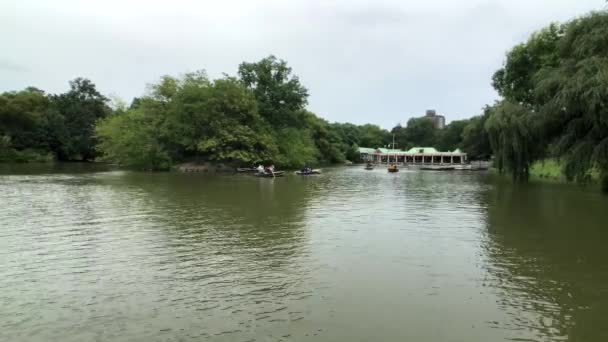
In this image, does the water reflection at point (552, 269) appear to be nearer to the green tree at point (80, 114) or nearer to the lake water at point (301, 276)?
the lake water at point (301, 276)

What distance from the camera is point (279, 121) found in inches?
2354

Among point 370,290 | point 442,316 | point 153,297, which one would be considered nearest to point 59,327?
point 153,297

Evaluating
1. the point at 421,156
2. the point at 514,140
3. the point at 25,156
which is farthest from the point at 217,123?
the point at 421,156

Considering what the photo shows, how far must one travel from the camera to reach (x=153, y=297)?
750cm

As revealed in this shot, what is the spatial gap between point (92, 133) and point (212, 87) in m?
36.3

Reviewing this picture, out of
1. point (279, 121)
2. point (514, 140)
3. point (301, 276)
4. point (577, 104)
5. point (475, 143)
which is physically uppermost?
point (279, 121)

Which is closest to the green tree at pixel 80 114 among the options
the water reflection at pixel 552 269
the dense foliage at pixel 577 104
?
the dense foliage at pixel 577 104

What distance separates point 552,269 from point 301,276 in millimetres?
5383

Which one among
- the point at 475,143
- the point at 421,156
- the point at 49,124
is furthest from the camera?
the point at 421,156

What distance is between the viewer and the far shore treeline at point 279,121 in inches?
778

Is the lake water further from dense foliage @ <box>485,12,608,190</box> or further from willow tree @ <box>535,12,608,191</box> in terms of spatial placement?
dense foliage @ <box>485,12,608,190</box>

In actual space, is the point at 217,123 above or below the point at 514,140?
above

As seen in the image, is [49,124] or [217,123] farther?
[49,124]

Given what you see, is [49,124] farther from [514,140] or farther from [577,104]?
[577,104]
